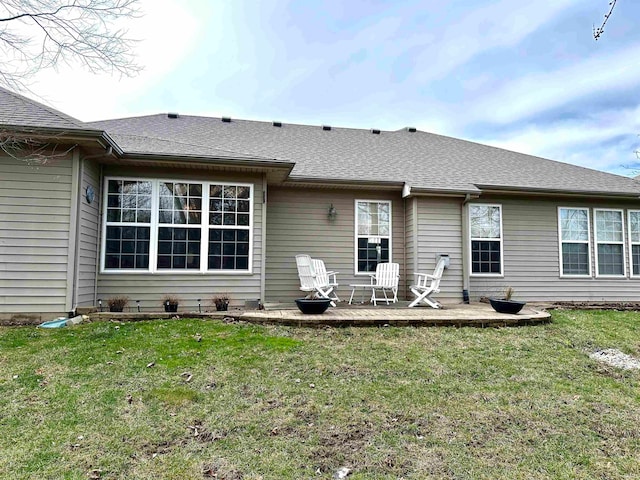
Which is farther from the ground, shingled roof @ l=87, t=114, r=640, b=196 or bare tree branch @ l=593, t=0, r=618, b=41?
shingled roof @ l=87, t=114, r=640, b=196

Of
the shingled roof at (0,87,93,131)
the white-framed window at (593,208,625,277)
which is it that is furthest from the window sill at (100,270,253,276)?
the white-framed window at (593,208,625,277)

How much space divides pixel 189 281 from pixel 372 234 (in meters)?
3.84

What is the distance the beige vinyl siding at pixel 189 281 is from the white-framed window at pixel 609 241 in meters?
7.67

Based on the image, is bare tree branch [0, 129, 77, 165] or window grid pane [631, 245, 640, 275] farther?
window grid pane [631, 245, 640, 275]

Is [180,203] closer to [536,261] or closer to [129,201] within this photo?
[129,201]

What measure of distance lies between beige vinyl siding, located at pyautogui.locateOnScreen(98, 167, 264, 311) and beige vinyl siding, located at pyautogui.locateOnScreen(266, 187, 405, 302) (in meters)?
1.07

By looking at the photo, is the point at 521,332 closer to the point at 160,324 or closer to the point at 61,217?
the point at 160,324

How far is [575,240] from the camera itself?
9117 millimetres

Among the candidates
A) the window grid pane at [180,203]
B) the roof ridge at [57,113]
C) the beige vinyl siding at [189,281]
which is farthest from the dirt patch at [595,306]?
the roof ridge at [57,113]

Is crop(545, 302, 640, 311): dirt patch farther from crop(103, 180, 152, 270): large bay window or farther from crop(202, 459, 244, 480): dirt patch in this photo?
crop(103, 180, 152, 270): large bay window

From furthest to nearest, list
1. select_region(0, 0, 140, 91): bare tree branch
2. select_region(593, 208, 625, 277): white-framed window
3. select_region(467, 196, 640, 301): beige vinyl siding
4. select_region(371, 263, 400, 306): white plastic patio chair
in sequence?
1. select_region(593, 208, 625, 277): white-framed window
2. select_region(467, 196, 640, 301): beige vinyl siding
3. select_region(371, 263, 400, 306): white plastic patio chair
4. select_region(0, 0, 140, 91): bare tree branch

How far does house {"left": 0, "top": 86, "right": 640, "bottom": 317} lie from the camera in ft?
18.5

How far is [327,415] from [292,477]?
788 millimetres

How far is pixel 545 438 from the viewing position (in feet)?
9.24
